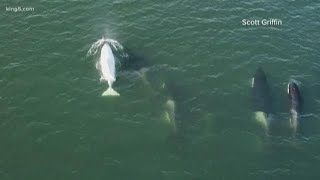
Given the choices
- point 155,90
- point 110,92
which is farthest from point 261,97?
point 110,92

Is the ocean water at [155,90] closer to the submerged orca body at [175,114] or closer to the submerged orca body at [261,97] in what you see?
the submerged orca body at [175,114]

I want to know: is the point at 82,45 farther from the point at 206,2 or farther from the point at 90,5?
the point at 206,2

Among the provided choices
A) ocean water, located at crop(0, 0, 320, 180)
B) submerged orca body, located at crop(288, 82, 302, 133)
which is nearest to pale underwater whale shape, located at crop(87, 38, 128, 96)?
ocean water, located at crop(0, 0, 320, 180)

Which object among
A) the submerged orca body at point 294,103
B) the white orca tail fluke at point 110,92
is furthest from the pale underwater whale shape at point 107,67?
the submerged orca body at point 294,103

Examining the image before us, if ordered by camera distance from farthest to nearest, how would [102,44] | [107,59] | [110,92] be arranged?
[102,44], [107,59], [110,92]

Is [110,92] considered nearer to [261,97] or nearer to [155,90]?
[155,90]

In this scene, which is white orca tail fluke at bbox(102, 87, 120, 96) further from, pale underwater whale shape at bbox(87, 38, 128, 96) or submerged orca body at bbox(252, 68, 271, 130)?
submerged orca body at bbox(252, 68, 271, 130)
